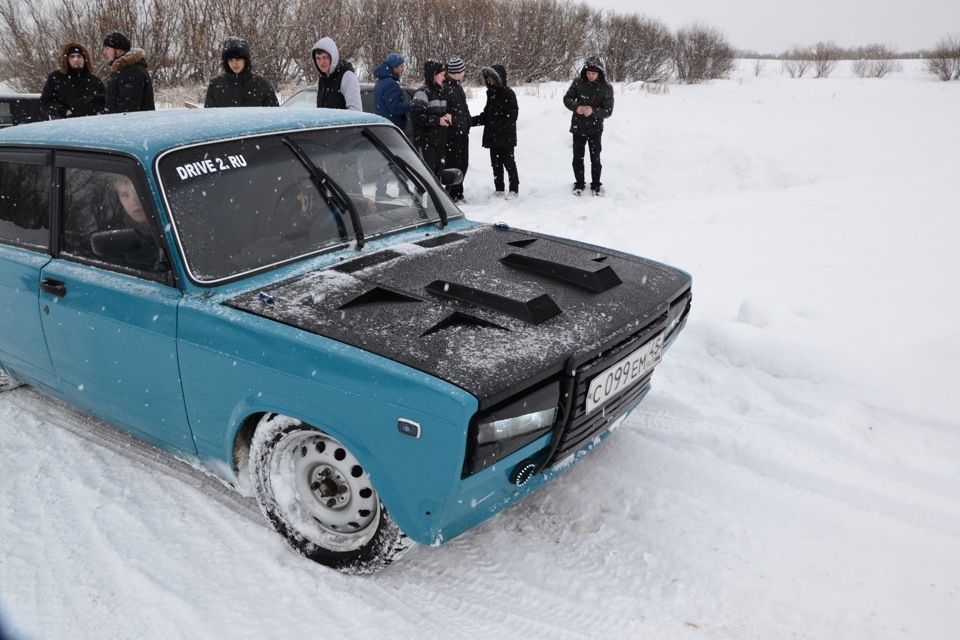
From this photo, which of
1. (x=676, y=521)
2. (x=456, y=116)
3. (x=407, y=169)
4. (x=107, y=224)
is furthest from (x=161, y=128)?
(x=456, y=116)

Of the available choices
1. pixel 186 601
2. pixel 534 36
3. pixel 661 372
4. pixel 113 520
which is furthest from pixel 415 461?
pixel 534 36

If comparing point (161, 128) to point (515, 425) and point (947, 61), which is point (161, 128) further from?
point (947, 61)

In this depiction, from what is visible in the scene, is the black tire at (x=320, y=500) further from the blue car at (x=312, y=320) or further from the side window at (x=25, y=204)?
the side window at (x=25, y=204)

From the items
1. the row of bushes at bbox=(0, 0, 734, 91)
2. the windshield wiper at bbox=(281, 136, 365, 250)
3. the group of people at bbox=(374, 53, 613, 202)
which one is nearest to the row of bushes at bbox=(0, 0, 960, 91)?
the row of bushes at bbox=(0, 0, 734, 91)

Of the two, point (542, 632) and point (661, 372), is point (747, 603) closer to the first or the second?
point (542, 632)

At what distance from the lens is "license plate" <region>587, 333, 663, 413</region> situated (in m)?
2.66

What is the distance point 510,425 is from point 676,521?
1155mm

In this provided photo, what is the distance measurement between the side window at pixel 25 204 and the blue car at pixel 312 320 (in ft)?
0.04

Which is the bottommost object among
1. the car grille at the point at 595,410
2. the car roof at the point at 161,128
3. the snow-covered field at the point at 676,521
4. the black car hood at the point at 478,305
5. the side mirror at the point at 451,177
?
the snow-covered field at the point at 676,521

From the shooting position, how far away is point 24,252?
11.6ft

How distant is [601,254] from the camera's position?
3.70 meters

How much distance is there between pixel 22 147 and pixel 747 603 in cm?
394

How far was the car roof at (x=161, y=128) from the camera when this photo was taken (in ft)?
10.1

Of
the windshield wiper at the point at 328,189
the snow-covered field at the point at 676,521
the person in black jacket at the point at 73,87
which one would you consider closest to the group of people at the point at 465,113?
the person in black jacket at the point at 73,87
